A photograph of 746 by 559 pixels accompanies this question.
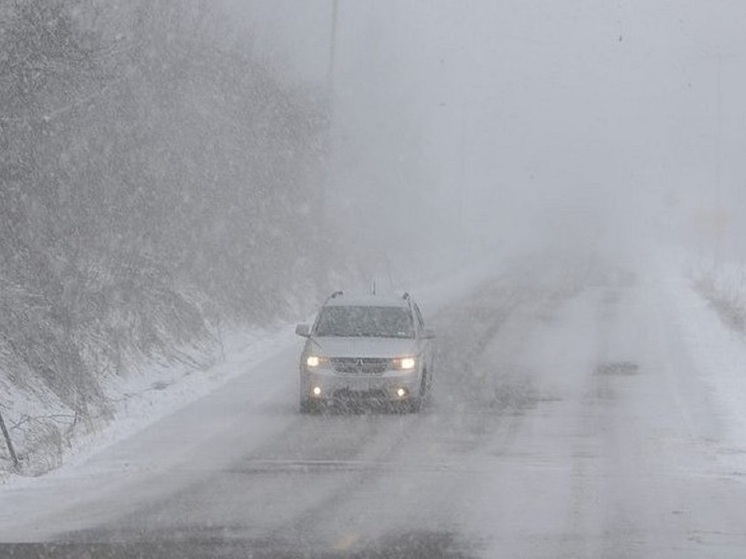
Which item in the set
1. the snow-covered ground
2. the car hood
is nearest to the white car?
the car hood

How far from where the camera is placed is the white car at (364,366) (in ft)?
67.5

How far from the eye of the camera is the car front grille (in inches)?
813

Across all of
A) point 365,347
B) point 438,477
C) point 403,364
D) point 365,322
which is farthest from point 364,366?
point 438,477

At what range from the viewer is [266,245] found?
3769 cm

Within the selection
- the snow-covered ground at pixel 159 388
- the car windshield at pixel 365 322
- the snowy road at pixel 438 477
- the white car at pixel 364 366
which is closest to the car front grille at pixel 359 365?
the white car at pixel 364 366

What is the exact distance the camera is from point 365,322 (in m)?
22.3

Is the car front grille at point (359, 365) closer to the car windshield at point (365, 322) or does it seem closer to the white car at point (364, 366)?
the white car at point (364, 366)

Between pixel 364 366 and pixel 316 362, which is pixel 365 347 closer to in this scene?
pixel 364 366

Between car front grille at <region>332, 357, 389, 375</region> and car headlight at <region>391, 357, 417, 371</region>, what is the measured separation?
0.12m

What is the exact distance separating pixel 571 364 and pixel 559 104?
17323 centimetres

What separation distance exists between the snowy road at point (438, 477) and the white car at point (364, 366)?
332 millimetres

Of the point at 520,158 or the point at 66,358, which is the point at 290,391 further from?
the point at 520,158

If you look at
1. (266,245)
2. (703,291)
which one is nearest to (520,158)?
(703,291)

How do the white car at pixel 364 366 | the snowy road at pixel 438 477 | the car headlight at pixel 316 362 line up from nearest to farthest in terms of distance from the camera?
the snowy road at pixel 438 477 → the white car at pixel 364 366 → the car headlight at pixel 316 362
